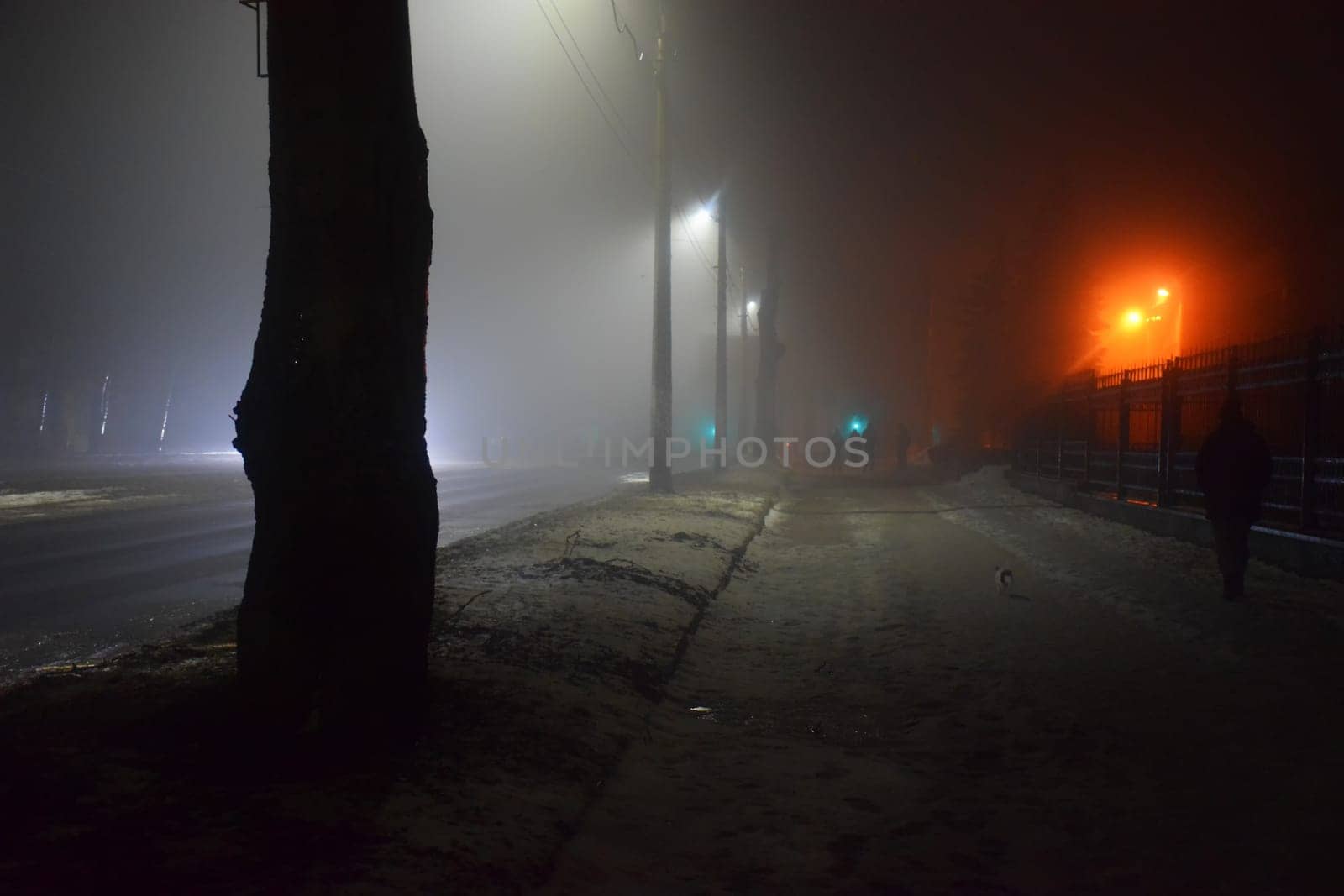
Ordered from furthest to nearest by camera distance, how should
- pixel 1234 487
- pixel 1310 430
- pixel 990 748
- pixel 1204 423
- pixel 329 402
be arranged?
pixel 1204 423, pixel 1310 430, pixel 1234 487, pixel 990 748, pixel 329 402

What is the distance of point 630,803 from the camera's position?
15.2 feet

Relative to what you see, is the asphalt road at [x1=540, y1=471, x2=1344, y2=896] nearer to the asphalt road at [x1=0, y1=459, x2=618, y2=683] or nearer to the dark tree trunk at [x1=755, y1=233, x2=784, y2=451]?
the asphalt road at [x1=0, y1=459, x2=618, y2=683]

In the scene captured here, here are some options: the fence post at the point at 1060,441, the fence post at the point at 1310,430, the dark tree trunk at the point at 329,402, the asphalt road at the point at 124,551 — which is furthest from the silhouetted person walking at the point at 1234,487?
the fence post at the point at 1060,441

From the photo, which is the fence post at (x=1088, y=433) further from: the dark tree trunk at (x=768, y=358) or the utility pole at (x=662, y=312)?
the dark tree trunk at (x=768, y=358)

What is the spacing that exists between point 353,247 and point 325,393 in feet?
2.20

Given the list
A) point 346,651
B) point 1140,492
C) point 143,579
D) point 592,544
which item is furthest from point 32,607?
point 1140,492

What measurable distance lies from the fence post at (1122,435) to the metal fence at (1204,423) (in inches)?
0.7

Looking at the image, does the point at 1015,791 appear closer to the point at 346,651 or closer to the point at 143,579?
the point at 346,651

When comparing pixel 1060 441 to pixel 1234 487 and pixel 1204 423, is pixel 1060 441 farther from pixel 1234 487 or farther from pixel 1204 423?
pixel 1234 487

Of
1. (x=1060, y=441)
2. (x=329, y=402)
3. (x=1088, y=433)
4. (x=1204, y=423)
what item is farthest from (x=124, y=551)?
(x=1060, y=441)

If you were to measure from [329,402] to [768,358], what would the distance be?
4190 cm

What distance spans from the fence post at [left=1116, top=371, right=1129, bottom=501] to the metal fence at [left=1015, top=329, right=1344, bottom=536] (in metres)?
0.02

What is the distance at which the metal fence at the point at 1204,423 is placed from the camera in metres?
10.9

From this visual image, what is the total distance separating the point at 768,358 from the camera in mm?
45875
